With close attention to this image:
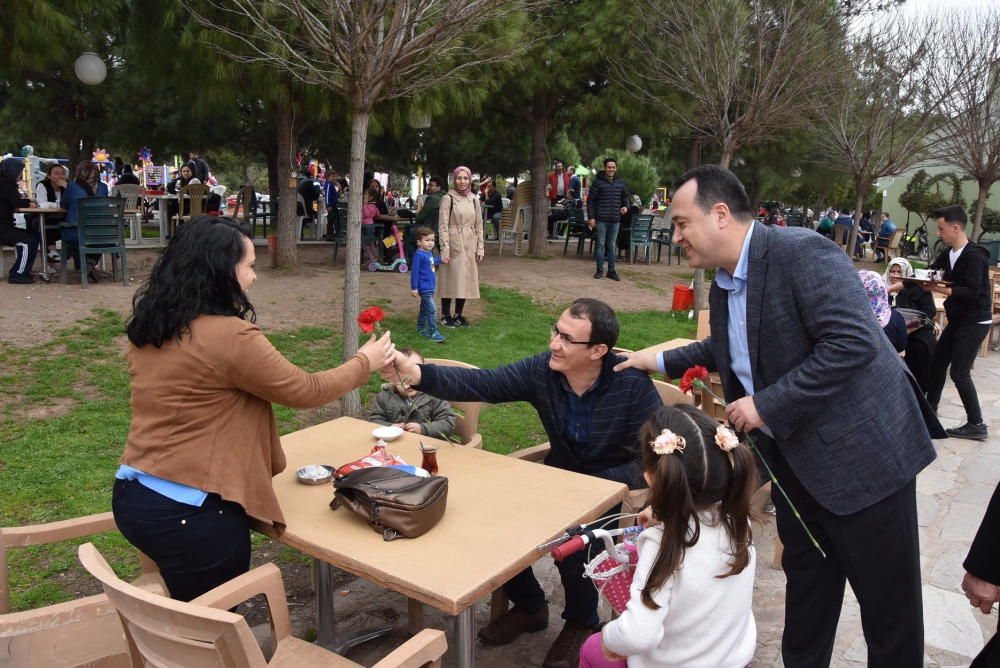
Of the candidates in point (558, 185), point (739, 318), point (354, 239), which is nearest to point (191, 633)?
point (739, 318)

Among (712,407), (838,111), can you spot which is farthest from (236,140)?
(712,407)

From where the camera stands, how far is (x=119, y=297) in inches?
340

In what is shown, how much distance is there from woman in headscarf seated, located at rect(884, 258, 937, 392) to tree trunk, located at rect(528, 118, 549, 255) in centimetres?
841

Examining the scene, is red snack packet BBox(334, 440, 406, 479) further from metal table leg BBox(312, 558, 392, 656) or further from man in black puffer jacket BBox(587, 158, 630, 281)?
man in black puffer jacket BBox(587, 158, 630, 281)

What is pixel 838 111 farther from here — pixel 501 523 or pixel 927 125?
pixel 501 523

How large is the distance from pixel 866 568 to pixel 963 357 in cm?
493

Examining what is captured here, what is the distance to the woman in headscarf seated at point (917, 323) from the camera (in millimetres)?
6270

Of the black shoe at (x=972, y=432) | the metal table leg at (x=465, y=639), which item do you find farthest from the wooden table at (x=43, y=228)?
the black shoe at (x=972, y=432)

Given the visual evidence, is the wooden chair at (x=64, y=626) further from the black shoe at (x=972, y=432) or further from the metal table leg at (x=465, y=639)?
the black shoe at (x=972, y=432)

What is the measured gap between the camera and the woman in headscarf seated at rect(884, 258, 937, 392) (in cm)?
627

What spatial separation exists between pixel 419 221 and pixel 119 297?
4.81m

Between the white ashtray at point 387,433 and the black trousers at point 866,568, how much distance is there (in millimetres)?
1569

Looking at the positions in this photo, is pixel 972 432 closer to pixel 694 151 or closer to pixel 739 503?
pixel 739 503

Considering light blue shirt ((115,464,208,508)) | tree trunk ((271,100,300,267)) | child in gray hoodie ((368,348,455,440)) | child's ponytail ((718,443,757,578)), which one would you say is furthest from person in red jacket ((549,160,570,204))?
child's ponytail ((718,443,757,578))
